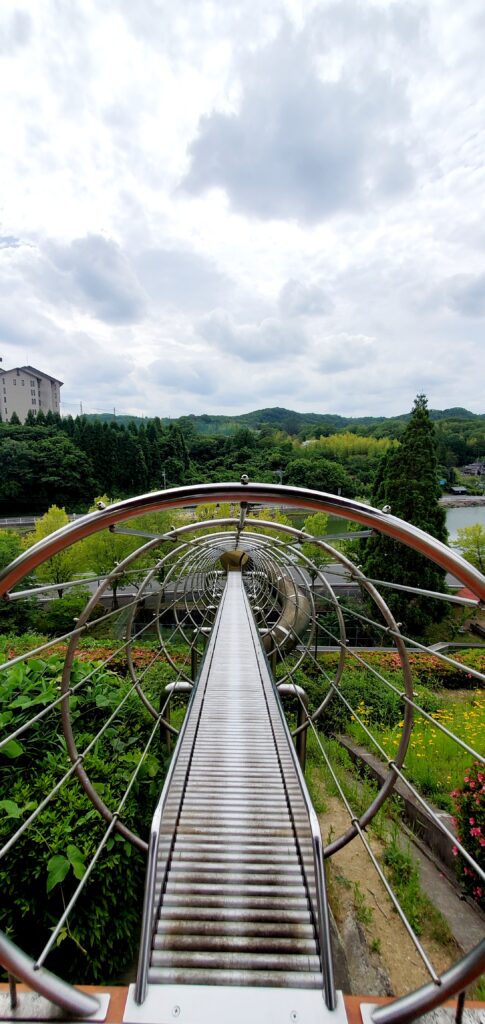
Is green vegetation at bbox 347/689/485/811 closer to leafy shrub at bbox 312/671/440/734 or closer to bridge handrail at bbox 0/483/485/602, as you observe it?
leafy shrub at bbox 312/671/440/734

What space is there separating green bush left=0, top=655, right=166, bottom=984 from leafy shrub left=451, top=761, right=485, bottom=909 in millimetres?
2462

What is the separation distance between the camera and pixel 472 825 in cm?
317

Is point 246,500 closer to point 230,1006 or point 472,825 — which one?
point 230,1006

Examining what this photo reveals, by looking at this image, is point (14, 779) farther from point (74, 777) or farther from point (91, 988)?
point (91, 988)

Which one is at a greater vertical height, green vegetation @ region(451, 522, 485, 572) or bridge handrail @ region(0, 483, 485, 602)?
bridge handrail @ region(0, 483, 485, 602)

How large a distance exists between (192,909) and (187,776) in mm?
847

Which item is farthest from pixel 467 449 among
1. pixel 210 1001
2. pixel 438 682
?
pixel 210 1001

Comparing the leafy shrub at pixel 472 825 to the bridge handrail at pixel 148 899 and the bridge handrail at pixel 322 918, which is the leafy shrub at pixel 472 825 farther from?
Result: the bridge handrail at pixel 148 899

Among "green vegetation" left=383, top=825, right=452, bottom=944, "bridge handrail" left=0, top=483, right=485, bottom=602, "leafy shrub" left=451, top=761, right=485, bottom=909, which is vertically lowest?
"green vegetation" left=383, top=825, right=452, bottom=944

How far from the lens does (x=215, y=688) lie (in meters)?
4.15

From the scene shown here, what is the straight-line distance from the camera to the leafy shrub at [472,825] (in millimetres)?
3080

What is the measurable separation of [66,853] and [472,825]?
2963 mm

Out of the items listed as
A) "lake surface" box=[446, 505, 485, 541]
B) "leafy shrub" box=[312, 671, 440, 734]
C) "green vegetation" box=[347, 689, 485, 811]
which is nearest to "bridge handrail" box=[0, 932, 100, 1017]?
"green vegetation" box=[347, 689, 485, 811]

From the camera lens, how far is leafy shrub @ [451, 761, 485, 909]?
10.1ft
